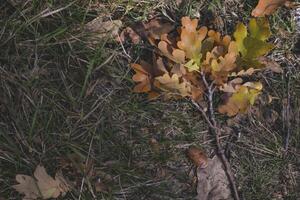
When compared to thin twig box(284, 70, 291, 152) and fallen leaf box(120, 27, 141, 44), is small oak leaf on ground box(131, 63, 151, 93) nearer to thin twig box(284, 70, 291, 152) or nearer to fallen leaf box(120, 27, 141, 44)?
fallen leaf box(120, 27, 141, 44)

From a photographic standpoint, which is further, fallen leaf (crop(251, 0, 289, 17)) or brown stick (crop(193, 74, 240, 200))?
fallen leaf (crop(251, 0, 289, 17))

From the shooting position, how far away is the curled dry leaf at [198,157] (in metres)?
2.49

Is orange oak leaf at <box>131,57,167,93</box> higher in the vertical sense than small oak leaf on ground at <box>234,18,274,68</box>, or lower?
Answer: lower

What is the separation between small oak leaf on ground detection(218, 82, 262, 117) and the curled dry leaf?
228 mm

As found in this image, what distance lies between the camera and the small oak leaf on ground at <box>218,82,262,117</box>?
2486mm

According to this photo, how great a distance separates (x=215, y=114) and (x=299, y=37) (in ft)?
2.02

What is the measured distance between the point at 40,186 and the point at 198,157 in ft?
2.46

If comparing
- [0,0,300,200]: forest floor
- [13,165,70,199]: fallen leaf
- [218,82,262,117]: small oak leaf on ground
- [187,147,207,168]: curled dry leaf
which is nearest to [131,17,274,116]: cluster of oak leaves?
[218,82,262,117]: small oak leaf on ground

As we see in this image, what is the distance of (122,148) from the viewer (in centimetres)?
247

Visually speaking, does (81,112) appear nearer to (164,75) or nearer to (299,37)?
(164,75)

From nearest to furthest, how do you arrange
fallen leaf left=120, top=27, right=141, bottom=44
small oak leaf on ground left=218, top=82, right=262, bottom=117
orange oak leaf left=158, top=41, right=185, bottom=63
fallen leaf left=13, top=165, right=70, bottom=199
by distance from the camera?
1. fallen leaf left=13, top=165, right=70, bottom=199
2. orange oak leaf left=158, top=41, right=185, bottom=63
3. small oak leaf on ground left=218, top=82, right=262, bottom=117
4. fallen leaf left=120, top=27, right=141, bottom=44

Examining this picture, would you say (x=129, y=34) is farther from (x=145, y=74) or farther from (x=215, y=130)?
(x=215, y=130)

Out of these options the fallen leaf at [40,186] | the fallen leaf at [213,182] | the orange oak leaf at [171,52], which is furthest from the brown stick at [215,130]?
the fallen leaf at [40,186]

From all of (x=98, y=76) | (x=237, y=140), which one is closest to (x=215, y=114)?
(x=237, y=140)
